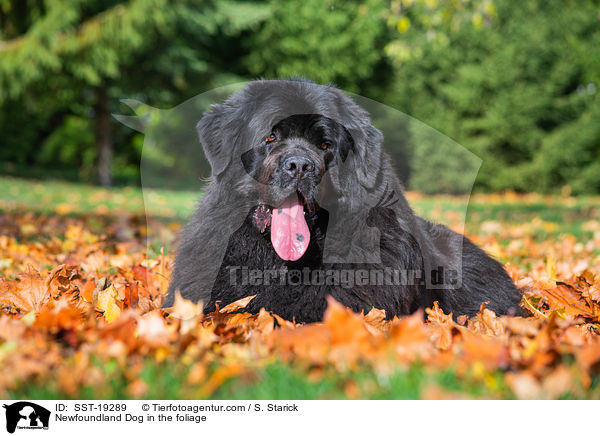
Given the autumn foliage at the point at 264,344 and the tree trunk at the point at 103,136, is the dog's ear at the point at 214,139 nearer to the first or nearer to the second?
the autumn foliage at the point at 264,344

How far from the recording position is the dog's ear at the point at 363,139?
9.77ft

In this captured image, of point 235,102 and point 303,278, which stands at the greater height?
point 235,102

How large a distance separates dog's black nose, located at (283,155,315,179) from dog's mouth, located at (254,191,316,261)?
0.11 m

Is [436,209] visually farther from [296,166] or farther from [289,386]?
[289,386]

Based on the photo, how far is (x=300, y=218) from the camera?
2812 mm

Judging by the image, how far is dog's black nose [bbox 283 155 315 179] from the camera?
2.71m

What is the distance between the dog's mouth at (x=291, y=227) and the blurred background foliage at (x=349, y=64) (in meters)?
13.4

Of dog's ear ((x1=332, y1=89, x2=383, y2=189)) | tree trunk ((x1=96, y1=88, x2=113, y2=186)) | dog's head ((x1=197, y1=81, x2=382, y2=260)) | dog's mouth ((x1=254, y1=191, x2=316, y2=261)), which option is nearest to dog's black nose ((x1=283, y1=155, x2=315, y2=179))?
dog's head ((x1=197, y1=81, x2=382, y2=260))

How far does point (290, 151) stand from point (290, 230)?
0.42 m

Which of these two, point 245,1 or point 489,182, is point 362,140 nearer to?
point 489,182

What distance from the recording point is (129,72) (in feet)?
59.8

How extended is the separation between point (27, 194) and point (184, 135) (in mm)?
11508
